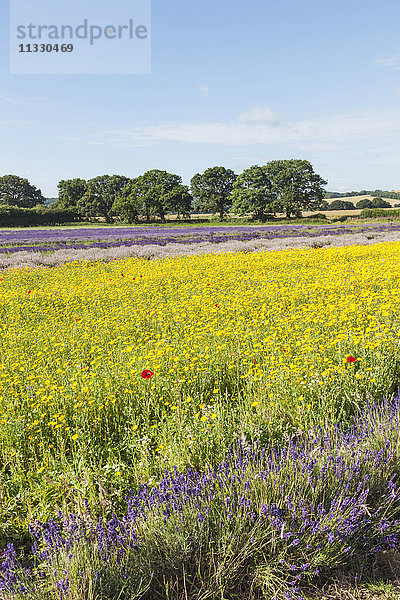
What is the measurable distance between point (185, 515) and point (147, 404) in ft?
5.95

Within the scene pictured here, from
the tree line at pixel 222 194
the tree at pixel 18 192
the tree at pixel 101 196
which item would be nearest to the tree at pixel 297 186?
the tree line at pixel 222 194

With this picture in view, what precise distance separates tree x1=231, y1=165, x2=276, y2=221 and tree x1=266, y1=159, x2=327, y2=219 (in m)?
1.52

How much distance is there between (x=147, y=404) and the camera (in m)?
3.96

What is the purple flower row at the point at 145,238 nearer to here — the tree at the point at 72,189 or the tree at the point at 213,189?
the tree at the point at 213,189

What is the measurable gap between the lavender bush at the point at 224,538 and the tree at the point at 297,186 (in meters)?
74.7

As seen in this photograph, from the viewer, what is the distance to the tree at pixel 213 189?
78.9 metres

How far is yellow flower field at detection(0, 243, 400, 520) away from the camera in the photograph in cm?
340

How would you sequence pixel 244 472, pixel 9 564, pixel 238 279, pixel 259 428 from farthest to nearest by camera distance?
1. pixel 238 279
2. pixel 259 428
3. pixel 244 472
4. pixel 9 564

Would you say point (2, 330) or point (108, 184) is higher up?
point (108, 184)

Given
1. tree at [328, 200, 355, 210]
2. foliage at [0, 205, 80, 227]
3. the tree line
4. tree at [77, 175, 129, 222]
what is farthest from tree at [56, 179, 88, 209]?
tree at [328, 200, 355, 210]

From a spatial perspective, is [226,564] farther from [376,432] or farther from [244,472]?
[376,432]

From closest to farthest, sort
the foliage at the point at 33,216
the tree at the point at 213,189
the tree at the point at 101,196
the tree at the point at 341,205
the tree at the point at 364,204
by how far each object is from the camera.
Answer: the foliage at the point at 33,216, the tree at the point at 213,189, the tree at the point at 101,196, the tree at the point at 364,204, the tree at the point at 341,205

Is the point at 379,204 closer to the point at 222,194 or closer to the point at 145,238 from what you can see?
the point at 222,194

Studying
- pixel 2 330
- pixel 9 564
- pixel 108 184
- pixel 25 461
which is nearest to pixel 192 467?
pixel 9 564
